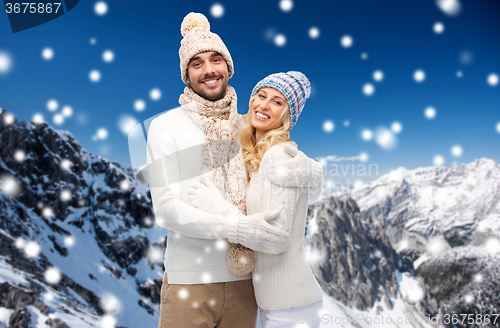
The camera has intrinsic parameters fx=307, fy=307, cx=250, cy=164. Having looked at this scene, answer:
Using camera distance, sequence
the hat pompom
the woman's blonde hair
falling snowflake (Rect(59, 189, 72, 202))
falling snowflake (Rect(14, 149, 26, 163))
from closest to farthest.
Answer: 1. the woman's blonde hair
2. the hat pompom
3. falling snowflake (Rect(14, 149, 26, 163))
4. falling snowflake (Rect(59, 189, 72, 202))

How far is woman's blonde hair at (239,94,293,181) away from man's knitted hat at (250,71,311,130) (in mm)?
79

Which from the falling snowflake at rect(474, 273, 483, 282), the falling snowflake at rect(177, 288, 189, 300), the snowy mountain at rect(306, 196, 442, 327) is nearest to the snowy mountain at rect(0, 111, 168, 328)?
the snowy mountain at rect(306, 196, 442, 327)

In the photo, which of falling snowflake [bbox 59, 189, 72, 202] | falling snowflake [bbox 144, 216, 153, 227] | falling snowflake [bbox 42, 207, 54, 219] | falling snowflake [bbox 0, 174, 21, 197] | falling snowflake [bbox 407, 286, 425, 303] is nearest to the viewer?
falling snowflake [bbox 0, 174, 21, 197]

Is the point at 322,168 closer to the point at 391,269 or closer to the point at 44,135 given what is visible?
the point at 44,135

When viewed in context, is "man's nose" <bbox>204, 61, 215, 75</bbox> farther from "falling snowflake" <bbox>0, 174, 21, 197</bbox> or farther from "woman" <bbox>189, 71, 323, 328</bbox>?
"falling snowflake" <bbox>0, 174, 21, 197</bbox>

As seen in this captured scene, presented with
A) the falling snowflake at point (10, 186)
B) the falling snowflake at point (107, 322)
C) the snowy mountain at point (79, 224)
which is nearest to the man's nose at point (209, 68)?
the falling snowflake at point (107, 322)

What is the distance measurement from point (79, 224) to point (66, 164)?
55.7 ft

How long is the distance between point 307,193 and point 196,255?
1224 mm

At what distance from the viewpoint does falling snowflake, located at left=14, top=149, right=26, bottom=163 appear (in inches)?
2916

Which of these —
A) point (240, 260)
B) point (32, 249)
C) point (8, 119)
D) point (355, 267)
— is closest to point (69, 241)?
point (32, 249)

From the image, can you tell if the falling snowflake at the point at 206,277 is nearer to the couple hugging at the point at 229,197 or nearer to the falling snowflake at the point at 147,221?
the couple hugging at the point at 229,197

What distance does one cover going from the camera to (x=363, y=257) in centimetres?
9675

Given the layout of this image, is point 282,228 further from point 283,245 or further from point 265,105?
point 265,105

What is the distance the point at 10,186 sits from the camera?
7288 centimetres
